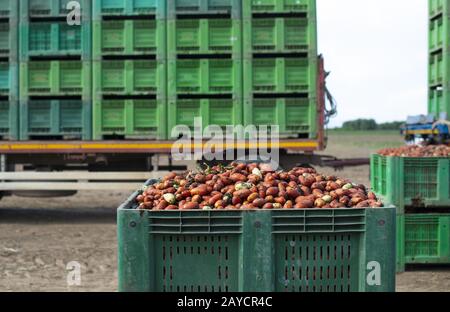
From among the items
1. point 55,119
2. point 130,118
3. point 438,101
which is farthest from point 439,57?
point 55,119

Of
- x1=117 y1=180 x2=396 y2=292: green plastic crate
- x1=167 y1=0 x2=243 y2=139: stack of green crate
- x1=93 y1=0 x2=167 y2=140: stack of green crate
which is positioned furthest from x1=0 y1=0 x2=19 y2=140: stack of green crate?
x1=117 y1=180 x2=396 y2=292: green plastic crate

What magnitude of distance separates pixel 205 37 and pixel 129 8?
1478 mm

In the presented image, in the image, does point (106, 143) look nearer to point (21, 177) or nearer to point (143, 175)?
point (143, 175)

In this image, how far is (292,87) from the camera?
38.1ft

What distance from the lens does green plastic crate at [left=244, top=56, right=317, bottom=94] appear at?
1160 centimetres

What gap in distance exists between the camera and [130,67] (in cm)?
1183

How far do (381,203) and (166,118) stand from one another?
7.95 meters

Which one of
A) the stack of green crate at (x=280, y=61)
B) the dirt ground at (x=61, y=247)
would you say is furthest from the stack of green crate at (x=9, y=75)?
the stack of green crate at (x=280, y=61)

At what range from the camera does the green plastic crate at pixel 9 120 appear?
12125 mm

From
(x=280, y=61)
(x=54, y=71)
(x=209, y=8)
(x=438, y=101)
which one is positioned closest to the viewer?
(x=280, y=61)

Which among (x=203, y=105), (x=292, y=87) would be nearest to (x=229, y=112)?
(x=203, y=105)

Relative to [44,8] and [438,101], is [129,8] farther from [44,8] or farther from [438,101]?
[438,101]

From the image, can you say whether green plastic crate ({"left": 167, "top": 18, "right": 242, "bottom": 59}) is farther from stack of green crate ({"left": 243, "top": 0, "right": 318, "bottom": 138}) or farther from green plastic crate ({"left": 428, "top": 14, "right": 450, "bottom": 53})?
green plastic crate ({"left": 428, "top": 14, "right": 450, "bottom": 53})

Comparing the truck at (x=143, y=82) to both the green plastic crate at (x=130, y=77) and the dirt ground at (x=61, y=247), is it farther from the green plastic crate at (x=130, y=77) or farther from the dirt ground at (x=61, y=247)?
the dirt ground at (x=61, y=247)
